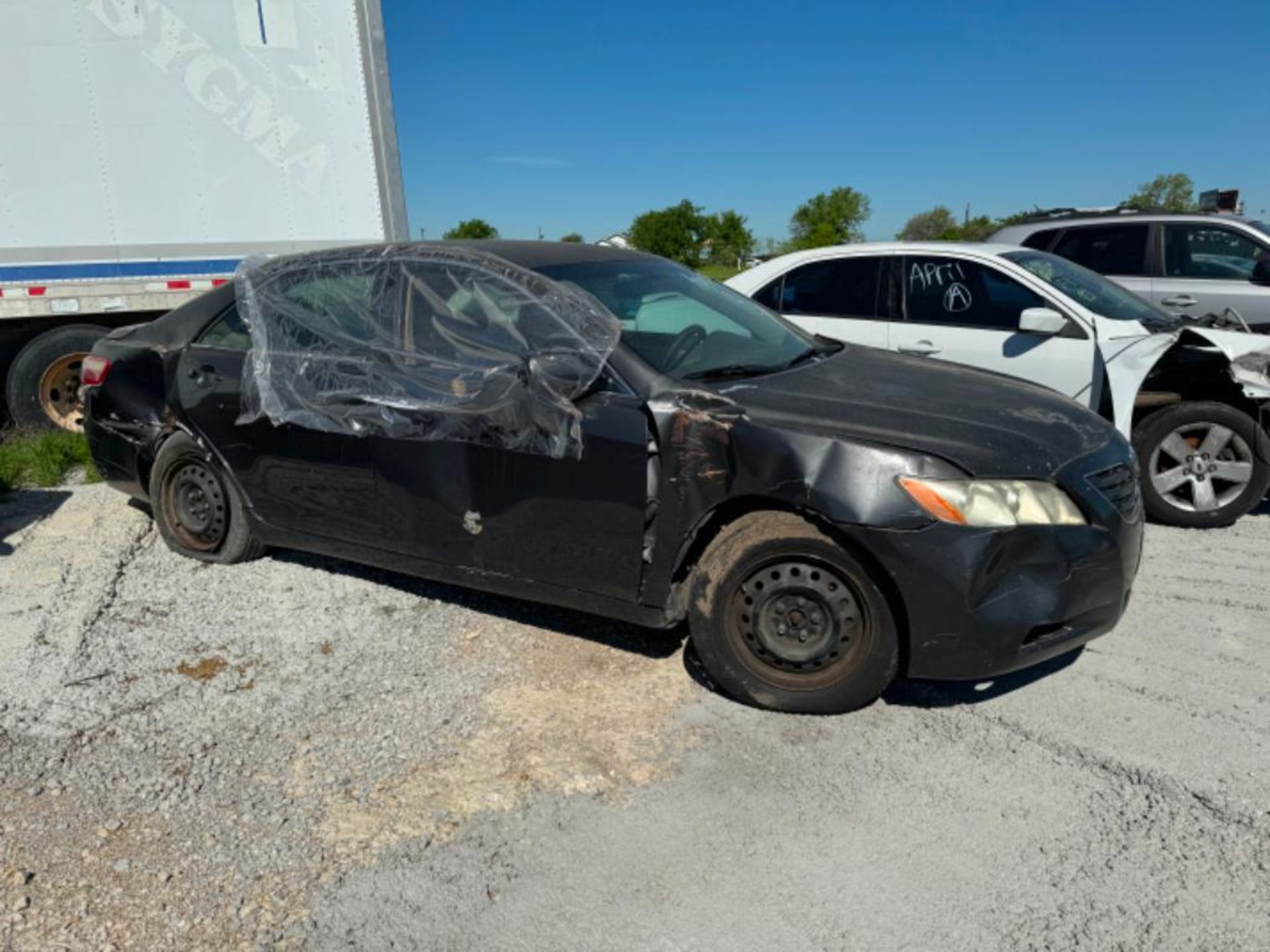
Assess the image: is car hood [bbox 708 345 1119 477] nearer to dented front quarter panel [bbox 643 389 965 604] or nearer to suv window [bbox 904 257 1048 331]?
dented front quarter panel [bbox 643 389 965 604]

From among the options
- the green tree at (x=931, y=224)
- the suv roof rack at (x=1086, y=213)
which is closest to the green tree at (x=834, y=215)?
the green tree at (x=931, y=224)

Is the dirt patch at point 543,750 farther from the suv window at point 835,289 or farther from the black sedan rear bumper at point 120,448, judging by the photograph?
the suv window at point 835,289

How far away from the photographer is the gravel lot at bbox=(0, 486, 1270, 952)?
2406 millimetres

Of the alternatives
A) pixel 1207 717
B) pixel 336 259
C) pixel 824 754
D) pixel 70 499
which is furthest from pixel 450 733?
pixel 70 499

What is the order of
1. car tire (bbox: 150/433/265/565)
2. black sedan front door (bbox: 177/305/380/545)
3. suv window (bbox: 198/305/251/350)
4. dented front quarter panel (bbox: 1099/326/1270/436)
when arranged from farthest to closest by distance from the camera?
dented front quarter panel (bbox: 1099/326/1270/436), car tire (bbox: 150/433/265/565), suv window (bbox: 198/305/251/350), black sedan front door (bbox: 177/305/380/545)

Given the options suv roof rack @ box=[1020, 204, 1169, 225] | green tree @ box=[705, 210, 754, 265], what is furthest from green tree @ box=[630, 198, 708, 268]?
suv roof rack @ box=[1020, 204, 1169, 225]

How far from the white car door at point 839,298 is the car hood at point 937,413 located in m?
2.19

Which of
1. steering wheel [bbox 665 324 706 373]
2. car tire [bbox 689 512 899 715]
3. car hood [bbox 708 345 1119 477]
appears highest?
steering wheel [bbox 665 324 706 373]

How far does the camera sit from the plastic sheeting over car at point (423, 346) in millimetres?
3480

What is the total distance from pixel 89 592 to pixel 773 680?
3.41m

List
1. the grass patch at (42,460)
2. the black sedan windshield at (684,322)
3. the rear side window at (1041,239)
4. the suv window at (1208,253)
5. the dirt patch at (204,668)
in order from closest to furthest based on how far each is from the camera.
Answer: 1. the black sedan windshield at (684,322)
2. the dirt patch at (204,668)
3. the grass patch at (42,460)
4. the suv window at (1208,253)
5. the rear side window at (1041,239)

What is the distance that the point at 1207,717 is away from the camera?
327 centimetres

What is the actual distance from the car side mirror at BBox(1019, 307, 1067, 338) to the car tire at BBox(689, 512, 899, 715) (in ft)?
9.62

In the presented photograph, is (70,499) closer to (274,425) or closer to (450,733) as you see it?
(274,425)
